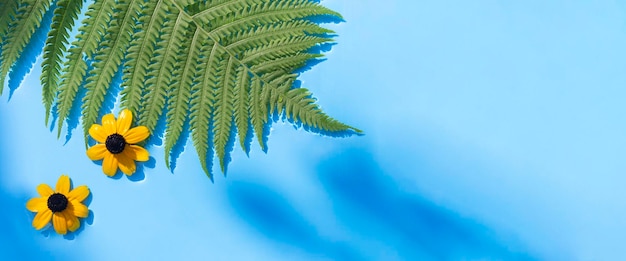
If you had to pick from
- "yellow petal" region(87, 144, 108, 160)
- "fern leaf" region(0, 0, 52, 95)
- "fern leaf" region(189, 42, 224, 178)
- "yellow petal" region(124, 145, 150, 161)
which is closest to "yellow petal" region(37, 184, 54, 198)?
"yellow petal" region(87, 144, 108, 160)

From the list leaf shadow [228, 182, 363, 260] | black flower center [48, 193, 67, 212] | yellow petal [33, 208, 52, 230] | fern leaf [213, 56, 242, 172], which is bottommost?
yellow petal [33, 208, 52, 230]

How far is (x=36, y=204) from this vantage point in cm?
172

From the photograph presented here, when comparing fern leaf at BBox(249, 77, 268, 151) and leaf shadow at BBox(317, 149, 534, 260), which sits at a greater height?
fern leaf at BBox(249, 77, 268, 151)

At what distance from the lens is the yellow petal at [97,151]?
1.69 metres

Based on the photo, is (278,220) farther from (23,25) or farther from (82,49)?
(23,25)

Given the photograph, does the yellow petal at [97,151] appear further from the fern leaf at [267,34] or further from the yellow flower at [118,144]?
the fern leaf at [267,34]

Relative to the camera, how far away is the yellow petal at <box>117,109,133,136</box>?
5.40 feet

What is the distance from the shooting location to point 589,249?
1.63 m

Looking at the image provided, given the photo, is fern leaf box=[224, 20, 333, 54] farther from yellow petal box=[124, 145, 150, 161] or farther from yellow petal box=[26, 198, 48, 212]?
yellow petal box=[26, 198, 48, 212]

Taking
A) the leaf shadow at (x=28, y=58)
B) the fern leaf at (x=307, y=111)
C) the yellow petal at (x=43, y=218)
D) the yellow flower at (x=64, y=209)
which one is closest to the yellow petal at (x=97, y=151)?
the yellow flower at (x=64, y=209)

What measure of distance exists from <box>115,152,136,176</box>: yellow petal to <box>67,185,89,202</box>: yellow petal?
0.42 ft

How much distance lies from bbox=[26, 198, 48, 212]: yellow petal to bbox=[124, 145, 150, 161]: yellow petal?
0.92ft

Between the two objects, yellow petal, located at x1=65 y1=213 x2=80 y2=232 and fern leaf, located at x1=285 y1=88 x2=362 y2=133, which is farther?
yellow petal, located at x1=65 y1=213 x2=80 y2=232

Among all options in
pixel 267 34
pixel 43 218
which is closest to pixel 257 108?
pixel 267 34
